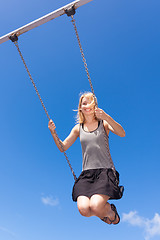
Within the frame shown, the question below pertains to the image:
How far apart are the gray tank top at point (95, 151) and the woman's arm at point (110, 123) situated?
18 centimetres

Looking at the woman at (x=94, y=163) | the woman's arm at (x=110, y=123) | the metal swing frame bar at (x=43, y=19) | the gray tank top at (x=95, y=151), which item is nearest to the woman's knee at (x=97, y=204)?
the woman at (x=94, y=163)

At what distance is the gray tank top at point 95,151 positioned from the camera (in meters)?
4.16

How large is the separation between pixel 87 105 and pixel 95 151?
818mm

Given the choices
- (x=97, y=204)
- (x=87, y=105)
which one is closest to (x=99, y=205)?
(x=97, y=204)

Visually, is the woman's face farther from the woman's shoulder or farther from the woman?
the woman's shoulder

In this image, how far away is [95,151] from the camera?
13.7 ft

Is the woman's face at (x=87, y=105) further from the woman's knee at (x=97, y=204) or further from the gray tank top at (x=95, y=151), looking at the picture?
the woman's knee at (x=97, y=204)

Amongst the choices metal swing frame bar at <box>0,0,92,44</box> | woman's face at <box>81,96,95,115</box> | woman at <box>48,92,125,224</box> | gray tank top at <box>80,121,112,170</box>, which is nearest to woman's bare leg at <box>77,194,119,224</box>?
woman at <box>48,92,125,224</box>

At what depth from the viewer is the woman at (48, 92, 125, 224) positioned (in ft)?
12.3

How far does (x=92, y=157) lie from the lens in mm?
4199

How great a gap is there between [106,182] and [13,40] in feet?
9.48

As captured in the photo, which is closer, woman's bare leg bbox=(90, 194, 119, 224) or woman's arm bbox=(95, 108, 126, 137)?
woman's bare leg bbox=(90, 194, 119, 224)

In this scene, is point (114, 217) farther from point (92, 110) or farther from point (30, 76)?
point (30, 76)

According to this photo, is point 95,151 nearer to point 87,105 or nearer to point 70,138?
point 70,138
